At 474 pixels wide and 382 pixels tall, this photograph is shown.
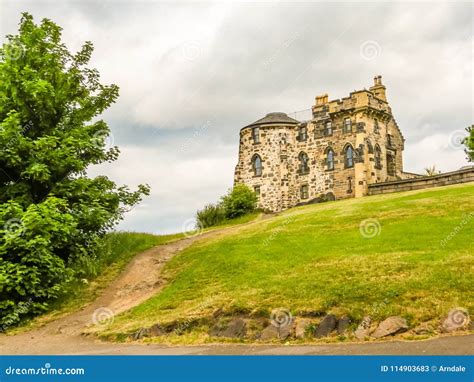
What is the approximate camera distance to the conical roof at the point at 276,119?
53312 mm

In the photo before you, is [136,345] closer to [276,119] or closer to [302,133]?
[302,133]

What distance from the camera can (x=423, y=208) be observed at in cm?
2862

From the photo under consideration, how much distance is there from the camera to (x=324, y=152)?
50.5 m

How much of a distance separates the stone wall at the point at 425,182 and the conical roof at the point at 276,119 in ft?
39.8

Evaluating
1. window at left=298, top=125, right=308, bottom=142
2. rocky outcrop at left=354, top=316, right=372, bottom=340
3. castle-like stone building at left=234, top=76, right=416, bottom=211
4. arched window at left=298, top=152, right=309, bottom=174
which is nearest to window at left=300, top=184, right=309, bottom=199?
castle-like stone building at left=234, top=76, right=416, bottom=211

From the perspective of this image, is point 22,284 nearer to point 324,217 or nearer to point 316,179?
point 324,217

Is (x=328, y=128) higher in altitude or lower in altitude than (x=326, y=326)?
higher

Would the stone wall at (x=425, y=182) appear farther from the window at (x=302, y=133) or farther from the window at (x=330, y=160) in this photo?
the window at (x=302, y=133)

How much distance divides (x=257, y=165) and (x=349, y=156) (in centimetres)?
967
